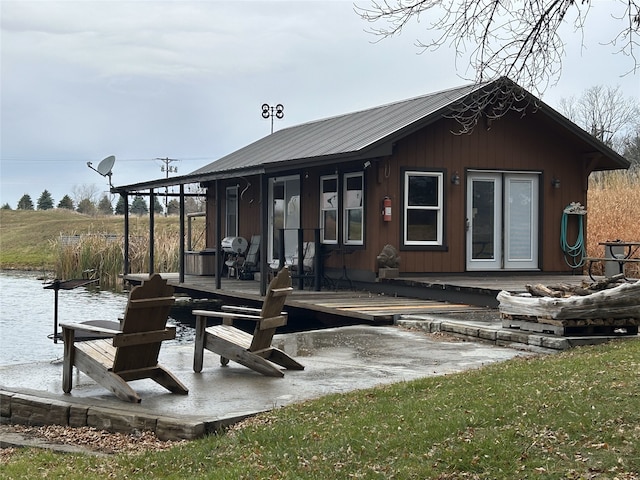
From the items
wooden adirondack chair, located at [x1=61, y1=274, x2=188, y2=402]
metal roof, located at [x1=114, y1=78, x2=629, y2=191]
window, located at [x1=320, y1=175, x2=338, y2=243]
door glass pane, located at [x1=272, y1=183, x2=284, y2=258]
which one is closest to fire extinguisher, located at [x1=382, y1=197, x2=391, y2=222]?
metal roof, located at [x1=114, y1=78, x2=629, y2=191]

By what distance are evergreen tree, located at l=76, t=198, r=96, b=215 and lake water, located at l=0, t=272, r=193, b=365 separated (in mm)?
41027

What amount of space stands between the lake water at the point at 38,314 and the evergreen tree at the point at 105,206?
43.2m

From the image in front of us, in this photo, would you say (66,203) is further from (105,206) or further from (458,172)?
(458,172)

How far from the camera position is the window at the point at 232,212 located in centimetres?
2044

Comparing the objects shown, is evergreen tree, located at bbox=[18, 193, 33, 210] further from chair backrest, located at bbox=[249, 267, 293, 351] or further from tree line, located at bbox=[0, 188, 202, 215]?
chair backrest, located at bbox=[249, 267, 293, 351]

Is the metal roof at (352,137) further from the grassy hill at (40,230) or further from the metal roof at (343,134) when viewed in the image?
the grassy hill at (40,230)

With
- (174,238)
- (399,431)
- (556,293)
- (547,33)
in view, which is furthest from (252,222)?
(399,431)

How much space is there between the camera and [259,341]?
7871 millimetres

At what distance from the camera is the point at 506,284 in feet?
44.1

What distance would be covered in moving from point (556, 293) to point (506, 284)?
3863 millimetres

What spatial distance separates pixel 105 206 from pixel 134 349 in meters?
65.6

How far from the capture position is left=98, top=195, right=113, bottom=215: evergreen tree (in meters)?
69.4

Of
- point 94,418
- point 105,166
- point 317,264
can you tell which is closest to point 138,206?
point 105,166

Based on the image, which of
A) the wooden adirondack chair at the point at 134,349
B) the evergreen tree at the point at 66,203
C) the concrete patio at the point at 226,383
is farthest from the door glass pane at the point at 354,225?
the evergreen tree at the point at 66,203
